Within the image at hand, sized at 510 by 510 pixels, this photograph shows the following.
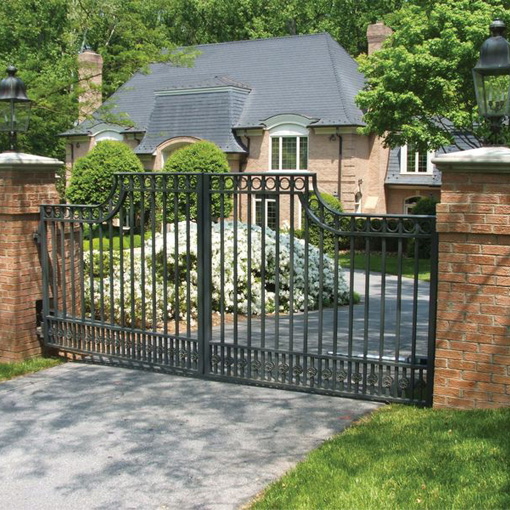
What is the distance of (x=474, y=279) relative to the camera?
5445 mm

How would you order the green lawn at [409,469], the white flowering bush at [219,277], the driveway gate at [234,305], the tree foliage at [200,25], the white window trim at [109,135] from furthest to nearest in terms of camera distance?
the tree foliage at [200,25], the white window trim at [109,135], the white flowering bush at [219,277], the driveway gate at [234,305], the green lawn at [409,469]

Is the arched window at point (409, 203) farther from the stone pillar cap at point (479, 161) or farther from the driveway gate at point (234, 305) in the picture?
the stone pillar cap at point (479, 161)

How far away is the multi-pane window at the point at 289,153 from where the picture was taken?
28.0 m

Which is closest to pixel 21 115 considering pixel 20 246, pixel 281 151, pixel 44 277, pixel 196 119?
pixel 20 246

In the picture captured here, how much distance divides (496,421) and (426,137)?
1561 cm

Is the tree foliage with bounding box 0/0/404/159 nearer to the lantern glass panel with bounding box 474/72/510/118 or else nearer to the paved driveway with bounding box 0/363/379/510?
the paved driveway with bounding box 0/363/379/510

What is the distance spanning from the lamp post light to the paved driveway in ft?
8.58

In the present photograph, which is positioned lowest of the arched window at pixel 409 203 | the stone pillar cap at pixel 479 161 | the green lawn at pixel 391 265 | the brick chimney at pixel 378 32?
the green lawn at pixel 391 265

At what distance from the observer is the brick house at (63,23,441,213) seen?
2736 cm

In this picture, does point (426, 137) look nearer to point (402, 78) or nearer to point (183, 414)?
point (402, 78)

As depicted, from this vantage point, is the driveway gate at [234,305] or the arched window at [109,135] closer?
the driveway gate at [234,305]

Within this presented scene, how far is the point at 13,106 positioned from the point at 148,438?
4166 millimetres

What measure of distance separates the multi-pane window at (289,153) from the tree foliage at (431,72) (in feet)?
22.9

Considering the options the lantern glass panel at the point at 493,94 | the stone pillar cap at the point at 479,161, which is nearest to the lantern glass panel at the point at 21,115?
the stone pillar cap at the point at 479,161
